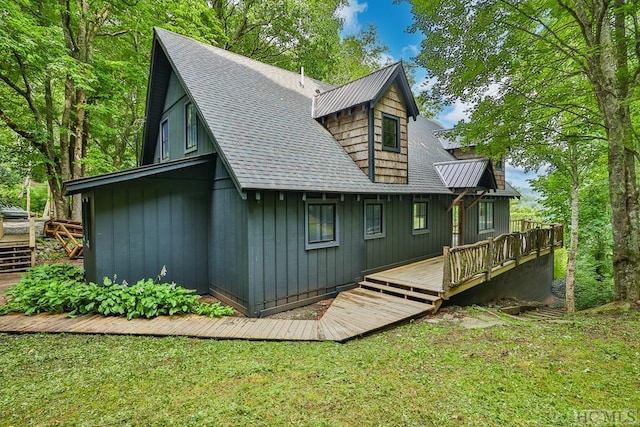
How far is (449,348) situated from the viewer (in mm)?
4043

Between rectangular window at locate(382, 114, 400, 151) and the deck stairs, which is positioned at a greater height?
rectangular window at locate(382, 114, 400, 151)

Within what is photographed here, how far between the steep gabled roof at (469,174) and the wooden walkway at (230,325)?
566cm

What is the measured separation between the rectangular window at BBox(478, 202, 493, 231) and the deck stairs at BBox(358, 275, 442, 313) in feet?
24.3

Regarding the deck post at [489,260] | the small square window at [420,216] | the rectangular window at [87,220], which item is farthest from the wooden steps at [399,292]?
the rectangular window at [87,220]

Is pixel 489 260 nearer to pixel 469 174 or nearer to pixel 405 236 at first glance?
pixel 405 236

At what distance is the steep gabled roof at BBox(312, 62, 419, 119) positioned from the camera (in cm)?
800

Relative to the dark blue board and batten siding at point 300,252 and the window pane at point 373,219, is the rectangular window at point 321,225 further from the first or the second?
the window pane at point 373,219

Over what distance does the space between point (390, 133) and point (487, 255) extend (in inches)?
166

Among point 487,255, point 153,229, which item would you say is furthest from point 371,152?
point 153,229

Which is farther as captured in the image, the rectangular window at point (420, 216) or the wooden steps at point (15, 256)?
the rectangular window at point (420, 216)

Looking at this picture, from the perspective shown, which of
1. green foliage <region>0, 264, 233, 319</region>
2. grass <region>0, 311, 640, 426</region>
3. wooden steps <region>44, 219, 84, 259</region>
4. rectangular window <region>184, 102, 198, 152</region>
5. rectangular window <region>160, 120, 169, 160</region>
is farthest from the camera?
→ wooden steps <region>44, 219, 84, 259</region>

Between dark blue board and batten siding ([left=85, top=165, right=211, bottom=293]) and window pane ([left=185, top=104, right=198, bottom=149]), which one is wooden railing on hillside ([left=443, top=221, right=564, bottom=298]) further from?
window pane ([left=185, top=104, right=198, bottom=149])

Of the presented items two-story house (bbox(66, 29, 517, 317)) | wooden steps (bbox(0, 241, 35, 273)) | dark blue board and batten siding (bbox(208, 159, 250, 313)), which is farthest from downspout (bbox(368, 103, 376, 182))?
wooden steps (bbox(0, 241, 35, 273))

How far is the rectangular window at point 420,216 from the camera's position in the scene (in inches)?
368
